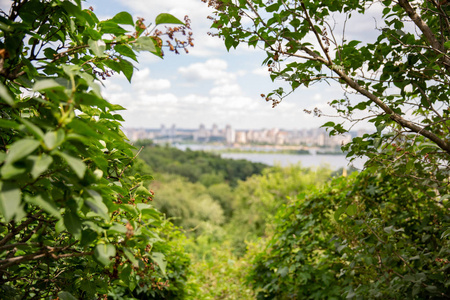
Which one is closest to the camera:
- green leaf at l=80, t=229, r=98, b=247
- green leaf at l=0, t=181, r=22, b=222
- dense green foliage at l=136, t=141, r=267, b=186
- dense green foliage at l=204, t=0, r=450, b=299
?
green leaf at l=0, t=181, r=22, b=222

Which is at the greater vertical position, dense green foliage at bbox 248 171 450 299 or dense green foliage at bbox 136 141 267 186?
dense green foliage at bbox 248 171 450 299

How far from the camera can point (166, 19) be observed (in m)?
0.89

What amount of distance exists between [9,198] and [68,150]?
0.52 ft

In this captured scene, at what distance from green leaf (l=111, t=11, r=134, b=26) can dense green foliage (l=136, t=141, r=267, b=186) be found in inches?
1372

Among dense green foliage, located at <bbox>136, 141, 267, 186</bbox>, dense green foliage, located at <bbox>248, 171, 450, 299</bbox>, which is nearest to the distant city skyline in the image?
dense green foliage, located at <bbox>136, 141, 267, 186</bbox>

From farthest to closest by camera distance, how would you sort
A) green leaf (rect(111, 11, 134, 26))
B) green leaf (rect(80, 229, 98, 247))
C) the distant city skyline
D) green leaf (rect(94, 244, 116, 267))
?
1. the distant city skyline
2. green leaf (rect(111, 11, 134, 26))
3. green leaf (rect(80, 229, 98, 247))
4. green leaf (rect(94, 244, 116, 267))

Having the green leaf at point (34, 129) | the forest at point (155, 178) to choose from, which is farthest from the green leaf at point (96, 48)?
the green leaf at point (34, 129)

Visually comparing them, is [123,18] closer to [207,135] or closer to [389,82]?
[389,82]

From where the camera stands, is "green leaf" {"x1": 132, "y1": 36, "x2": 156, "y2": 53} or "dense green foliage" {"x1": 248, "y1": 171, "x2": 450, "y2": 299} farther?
"dense green foliage" {"x1": 248, "y1": 171, "x2": 450, "y2": 299}

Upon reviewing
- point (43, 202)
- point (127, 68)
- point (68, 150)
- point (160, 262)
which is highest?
point (127, 68)

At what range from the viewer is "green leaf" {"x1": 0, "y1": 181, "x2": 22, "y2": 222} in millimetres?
594

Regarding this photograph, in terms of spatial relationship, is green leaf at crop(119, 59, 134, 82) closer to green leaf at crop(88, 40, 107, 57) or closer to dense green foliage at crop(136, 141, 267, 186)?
green leaf at crop(88, 40, 107, 57)

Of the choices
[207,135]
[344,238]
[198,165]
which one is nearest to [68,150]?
Answer: [344,238]

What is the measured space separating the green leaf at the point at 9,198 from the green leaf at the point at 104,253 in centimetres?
19
